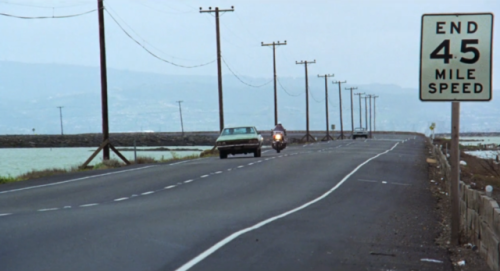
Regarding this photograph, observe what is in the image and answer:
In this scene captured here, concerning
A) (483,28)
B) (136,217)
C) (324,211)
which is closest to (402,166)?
(324,211)

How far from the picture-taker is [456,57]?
40.4ft

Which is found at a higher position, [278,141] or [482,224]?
[482,224]

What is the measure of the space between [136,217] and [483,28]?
7270 mm

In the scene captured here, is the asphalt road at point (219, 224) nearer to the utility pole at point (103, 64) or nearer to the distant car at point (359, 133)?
the utility pole at point (103, 64)

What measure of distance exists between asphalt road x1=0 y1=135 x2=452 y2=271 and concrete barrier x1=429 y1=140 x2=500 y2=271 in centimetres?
Result: 58

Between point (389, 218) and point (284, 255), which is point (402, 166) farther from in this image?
point (284, 255)

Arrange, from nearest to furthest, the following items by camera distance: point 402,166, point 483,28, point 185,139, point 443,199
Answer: point 483,28 < point 443,199 < point 402,166 < point 185,139

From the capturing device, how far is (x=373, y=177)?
29906mm

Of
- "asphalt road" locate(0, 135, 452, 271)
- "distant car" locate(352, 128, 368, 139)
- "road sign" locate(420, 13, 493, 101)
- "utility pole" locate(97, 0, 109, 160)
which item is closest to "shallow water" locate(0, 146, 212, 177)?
"utility pole" locate(97, 0, 109, 160)

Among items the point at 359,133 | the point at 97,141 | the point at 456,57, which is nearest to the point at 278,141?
the point at 456,57

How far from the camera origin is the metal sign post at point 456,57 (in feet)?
40.0

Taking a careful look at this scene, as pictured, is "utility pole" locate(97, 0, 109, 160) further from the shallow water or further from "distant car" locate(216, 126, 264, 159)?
"distant car" locate(216, 126, 264, 159)

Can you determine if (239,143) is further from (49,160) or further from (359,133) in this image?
(359,133)

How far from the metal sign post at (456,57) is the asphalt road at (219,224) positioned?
2.38 metres
